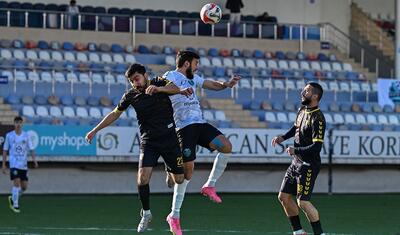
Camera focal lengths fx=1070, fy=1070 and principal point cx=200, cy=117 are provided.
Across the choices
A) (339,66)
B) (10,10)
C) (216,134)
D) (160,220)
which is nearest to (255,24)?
(339,66)

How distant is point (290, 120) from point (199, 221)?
44.7 feet

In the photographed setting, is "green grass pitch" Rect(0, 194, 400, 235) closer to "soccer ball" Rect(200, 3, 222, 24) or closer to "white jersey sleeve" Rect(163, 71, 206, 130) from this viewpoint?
"white jersey sleeve" Rect(163, 71, 206, 130)

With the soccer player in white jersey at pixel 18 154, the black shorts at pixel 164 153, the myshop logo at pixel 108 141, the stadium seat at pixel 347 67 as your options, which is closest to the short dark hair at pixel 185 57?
the black shorts at pixel 164 153

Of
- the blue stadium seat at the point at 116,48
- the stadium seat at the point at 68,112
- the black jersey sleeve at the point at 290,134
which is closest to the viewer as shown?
the black jersey sleeve at the point at 290,134

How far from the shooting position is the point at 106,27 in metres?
34.9

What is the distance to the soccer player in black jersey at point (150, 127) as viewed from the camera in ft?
47.3

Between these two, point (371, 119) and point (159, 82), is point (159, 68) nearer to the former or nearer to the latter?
point (371, 119)

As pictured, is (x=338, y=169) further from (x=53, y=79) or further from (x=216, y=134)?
(x=216, y=134)

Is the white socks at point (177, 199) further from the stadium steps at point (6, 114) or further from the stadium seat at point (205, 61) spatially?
the stadium seat at point (205, 61)

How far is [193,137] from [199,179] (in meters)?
14.8

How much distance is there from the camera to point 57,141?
28.2 m

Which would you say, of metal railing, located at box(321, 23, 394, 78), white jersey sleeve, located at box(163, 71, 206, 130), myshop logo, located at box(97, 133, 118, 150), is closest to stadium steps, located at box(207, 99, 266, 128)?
myshop logo, located at box(97, 133, 118, 150)

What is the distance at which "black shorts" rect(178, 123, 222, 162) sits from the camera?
15406 millimetres

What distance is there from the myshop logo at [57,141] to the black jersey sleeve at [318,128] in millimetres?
14944
